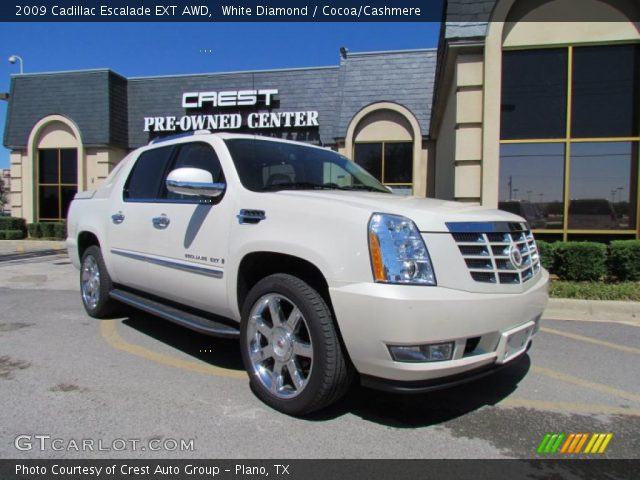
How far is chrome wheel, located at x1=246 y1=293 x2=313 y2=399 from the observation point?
9.94ft

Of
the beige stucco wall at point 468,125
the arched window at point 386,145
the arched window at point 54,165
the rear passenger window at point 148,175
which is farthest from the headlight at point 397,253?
the arched window at point 54,165

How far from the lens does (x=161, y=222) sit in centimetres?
416

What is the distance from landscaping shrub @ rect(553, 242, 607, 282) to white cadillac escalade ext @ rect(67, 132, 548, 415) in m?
4.66

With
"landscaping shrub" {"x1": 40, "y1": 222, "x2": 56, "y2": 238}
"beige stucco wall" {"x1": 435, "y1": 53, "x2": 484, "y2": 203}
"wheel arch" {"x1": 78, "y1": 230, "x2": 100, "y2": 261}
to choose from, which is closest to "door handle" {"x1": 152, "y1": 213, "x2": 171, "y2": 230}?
"wheel arch" {"x1": 78, "y1": 230, "x2": 100, "y2": 261}

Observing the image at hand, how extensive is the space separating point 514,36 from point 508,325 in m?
7.08

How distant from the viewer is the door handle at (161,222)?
4.11 meters

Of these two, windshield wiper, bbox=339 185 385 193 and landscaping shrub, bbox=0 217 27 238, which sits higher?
windshield wiper, bbox=339 185 385 193

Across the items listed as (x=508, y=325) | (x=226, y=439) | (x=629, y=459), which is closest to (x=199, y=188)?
(x=226, y=439)

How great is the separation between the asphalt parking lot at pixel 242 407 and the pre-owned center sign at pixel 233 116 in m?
12.5

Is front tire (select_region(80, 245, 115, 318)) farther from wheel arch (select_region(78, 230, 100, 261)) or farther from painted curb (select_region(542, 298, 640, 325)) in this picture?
painted curb (select_region(542, 298, 640, 325))

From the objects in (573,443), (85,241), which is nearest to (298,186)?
(573,443)

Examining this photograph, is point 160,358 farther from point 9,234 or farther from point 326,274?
point 9,234

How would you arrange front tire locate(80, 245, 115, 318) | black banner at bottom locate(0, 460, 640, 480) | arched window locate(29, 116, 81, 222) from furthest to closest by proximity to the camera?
arched window locate(29, 116, 81, 222) < front tire locate(80, 245, 115, 318) < black banner at bottom locate(0, 460, 640, 480)

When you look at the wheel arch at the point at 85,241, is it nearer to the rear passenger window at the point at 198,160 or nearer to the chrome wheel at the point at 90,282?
the chrome wheel at the point at 90,282
